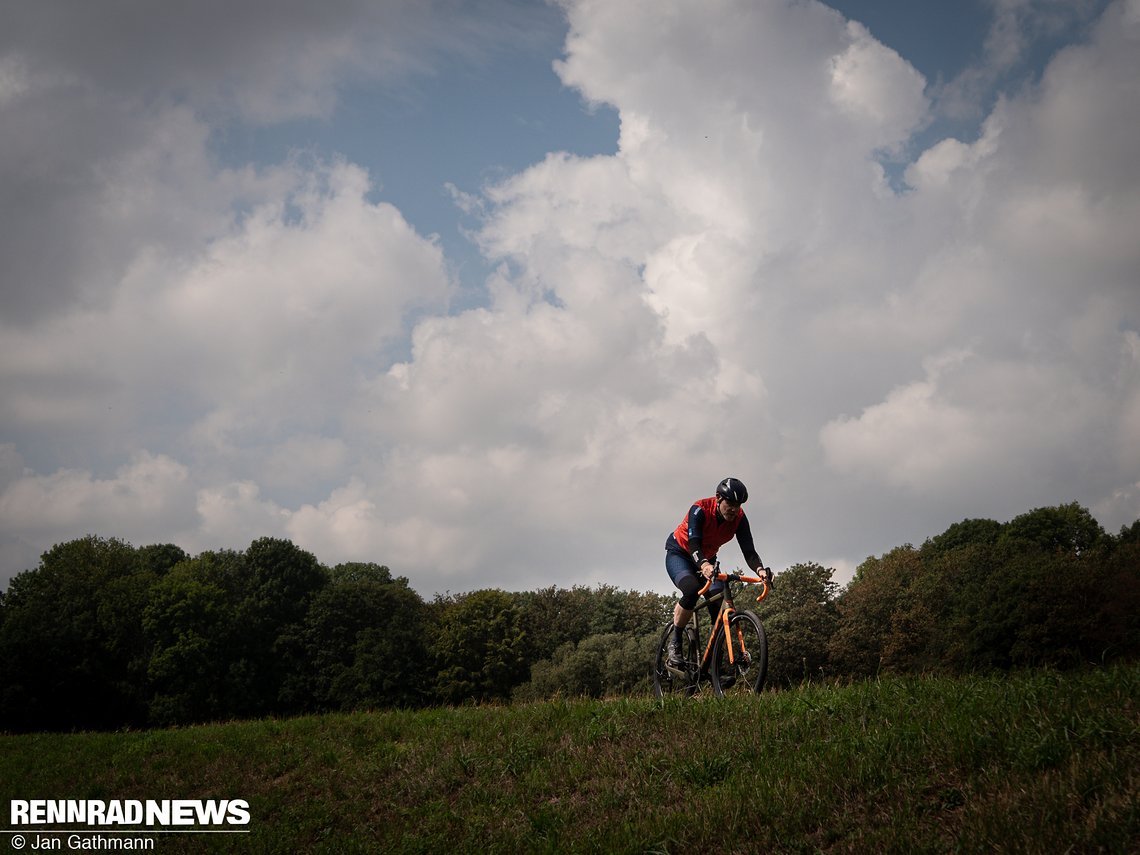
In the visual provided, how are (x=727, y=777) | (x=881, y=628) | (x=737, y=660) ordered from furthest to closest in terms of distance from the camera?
(x=881, y=628) → (x=737, y=660) → (x=727, y=777)

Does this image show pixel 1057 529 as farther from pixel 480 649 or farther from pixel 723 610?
pixel 723 610

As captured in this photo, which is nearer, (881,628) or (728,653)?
(728,653)

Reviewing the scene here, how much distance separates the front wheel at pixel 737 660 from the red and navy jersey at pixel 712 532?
918mm

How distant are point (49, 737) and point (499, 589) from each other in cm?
4355

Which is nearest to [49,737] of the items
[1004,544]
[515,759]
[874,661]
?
[515,759]

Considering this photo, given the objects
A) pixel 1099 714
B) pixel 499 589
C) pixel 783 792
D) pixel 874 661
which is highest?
pixel 499 589

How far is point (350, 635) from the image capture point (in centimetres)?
5684

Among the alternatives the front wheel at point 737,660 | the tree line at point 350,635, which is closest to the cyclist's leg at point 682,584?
the front wheel at point 737,660

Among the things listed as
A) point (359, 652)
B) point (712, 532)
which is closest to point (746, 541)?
point (712, 532)

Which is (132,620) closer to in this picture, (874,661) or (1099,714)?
(874,661)

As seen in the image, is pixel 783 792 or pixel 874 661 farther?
pixel 874 661

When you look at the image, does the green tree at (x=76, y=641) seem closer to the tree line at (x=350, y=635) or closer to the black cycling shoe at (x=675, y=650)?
the tree line at (x=350, y=635)

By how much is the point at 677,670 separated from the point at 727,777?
4660 millimetres

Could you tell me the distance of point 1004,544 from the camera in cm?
5769
